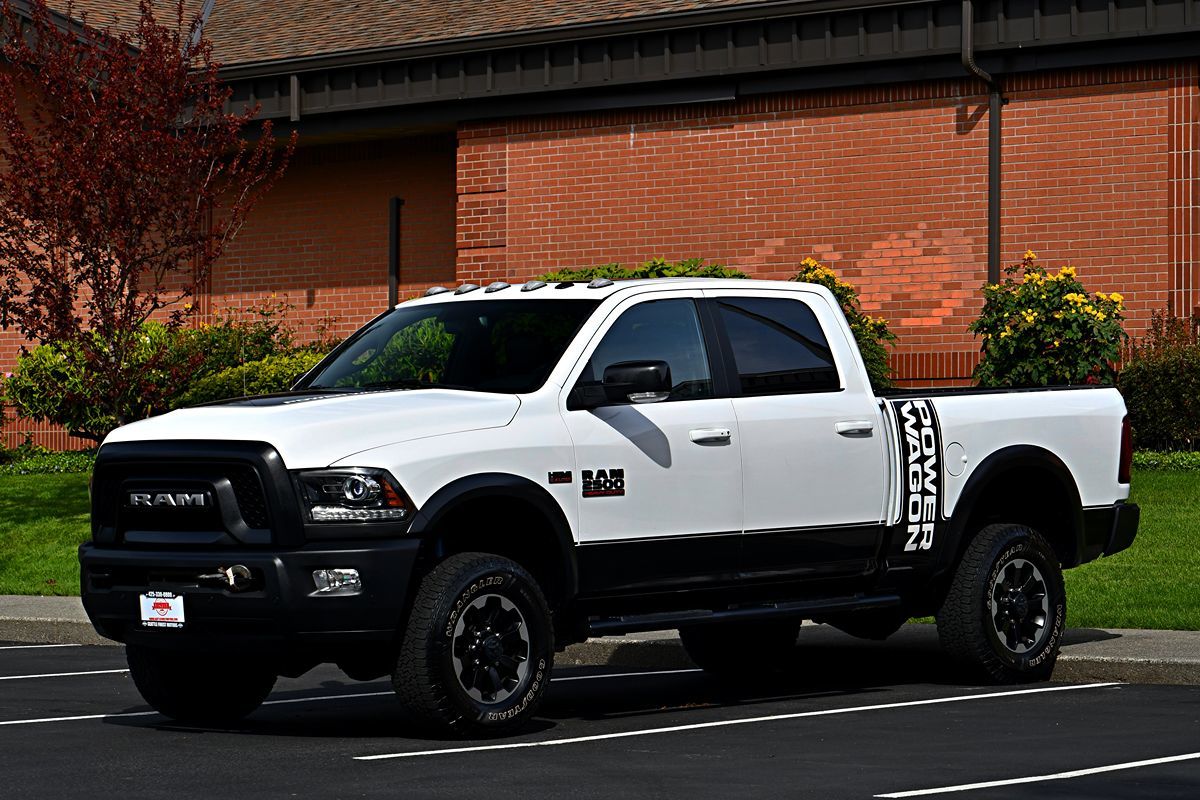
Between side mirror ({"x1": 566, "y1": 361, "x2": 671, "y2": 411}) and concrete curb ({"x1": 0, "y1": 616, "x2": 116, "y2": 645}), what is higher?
side mirror ({"x1": 566, "y1": 361, "x2": 671, "y2": 411})

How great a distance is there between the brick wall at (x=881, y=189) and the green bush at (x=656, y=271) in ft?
2.93

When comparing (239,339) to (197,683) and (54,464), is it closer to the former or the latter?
(54,464)

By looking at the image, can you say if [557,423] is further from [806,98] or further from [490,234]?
[490,234]

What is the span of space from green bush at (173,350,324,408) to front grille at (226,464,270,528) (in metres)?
15.0

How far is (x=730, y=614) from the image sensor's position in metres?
10.5

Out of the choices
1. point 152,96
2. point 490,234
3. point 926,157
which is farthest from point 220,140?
point 926,157

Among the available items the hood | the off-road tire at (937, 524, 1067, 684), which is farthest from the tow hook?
the off-road tire at (937, 524, 1067, 684)

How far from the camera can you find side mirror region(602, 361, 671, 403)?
981 cm

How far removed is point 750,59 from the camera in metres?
23.6

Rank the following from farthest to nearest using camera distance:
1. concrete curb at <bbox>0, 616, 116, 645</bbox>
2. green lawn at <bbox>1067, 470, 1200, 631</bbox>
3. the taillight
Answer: concrete curb at <bbox>0, 616, 116, 645</bbox> → green lawn at <bbox>1067, 470, 1200, 631</bbox> → the taillight

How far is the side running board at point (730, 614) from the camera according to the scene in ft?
33.0

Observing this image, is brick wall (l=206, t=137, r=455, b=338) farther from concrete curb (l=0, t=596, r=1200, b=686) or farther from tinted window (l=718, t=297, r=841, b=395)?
tinted window (l=718, t=297, r=841, b=395)

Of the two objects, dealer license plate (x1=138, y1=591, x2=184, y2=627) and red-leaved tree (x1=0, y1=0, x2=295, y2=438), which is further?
red-leaved tree (x1=0, y1=0, x2=295, y2=438)

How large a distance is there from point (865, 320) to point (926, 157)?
2.01m
